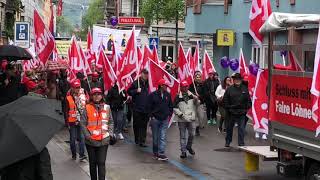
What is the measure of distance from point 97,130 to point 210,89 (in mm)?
10838

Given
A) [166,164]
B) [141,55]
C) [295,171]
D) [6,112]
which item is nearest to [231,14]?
[141,55]

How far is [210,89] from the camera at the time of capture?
19953 millimetres

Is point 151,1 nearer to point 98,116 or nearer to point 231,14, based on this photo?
point 231,14

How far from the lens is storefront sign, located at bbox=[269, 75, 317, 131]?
9008mm

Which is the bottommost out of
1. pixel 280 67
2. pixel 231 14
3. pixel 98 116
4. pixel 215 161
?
pixel 215 161

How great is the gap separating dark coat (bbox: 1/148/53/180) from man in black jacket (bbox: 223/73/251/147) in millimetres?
9060

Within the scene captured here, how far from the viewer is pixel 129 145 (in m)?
15.0

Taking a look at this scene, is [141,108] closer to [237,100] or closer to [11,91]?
[237,100]

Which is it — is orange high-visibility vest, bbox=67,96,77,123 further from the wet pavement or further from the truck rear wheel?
the truck rear wheel

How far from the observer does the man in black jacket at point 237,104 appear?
14.5m

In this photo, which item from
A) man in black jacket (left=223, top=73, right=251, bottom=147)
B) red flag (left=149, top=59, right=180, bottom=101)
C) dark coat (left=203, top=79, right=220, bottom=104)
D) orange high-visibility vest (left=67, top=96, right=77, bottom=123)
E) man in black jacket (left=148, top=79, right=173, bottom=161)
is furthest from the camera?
dark coat (left=203, top=79, right=220, bottom=104)

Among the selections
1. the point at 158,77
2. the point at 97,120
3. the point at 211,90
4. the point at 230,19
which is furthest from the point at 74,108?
→ the point at 230,19

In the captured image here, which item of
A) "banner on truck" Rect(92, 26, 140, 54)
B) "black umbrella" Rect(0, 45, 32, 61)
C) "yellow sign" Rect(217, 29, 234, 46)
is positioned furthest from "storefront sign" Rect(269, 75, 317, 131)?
"yellow sign" Rect(217, 29, 234, 46)

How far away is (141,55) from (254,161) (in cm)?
776
